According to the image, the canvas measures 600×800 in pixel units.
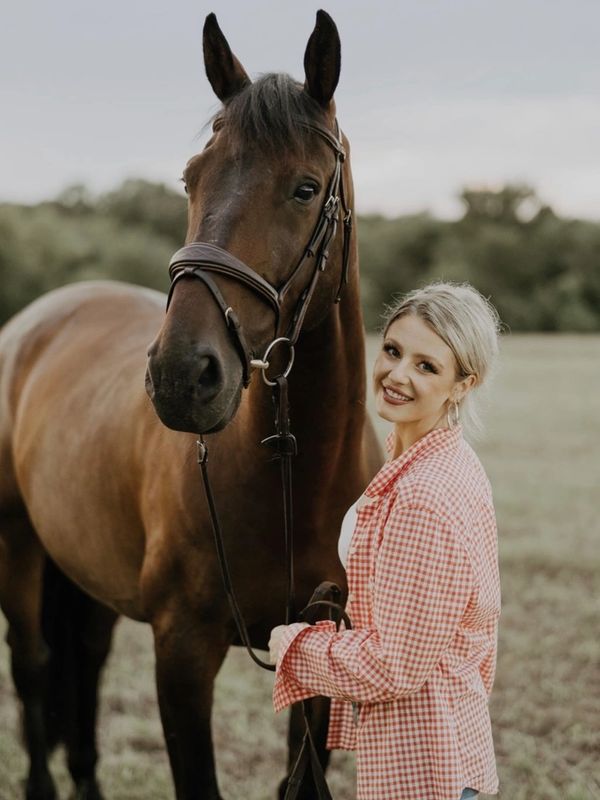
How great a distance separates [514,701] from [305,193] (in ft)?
10.7

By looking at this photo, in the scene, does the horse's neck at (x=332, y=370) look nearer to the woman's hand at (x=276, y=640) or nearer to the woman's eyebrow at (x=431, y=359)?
the woman's eyebrow at (x=431, y=359)

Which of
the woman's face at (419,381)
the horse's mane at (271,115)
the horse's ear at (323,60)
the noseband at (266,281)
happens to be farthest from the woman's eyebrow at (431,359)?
the horse's ear at (323,60)

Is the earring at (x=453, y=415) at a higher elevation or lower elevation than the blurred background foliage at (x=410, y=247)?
lower

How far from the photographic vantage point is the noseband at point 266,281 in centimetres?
185

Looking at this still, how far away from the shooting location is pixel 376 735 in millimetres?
1814

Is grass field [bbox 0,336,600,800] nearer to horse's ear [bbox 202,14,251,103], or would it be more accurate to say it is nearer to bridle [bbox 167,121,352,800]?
bridle [bbox 167,121,352,800]

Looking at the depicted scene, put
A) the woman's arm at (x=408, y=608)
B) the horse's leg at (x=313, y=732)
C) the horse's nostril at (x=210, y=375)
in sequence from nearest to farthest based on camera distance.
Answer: the woman's arm at (x=408, y=608)
the horse's nostril at (x=210, y=375)
the horse's leg at (x=313, y=732)

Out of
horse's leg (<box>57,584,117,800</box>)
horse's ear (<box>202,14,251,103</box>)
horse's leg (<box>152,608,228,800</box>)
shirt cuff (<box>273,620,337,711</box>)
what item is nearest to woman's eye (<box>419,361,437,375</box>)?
shirt cuff (<box>273,620,337,711</box>)

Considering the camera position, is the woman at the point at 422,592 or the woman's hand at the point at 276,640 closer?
the woman at the point at 422,592

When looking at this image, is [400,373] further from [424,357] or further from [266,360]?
[266,360]

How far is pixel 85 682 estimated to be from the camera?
13.1 ft

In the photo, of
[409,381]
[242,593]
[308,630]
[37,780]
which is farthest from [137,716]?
[409,381]

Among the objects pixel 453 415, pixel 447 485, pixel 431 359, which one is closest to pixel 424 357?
pixel 431 359

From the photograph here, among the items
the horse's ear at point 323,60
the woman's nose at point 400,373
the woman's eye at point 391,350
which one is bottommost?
the woman's nose at point 400,373
